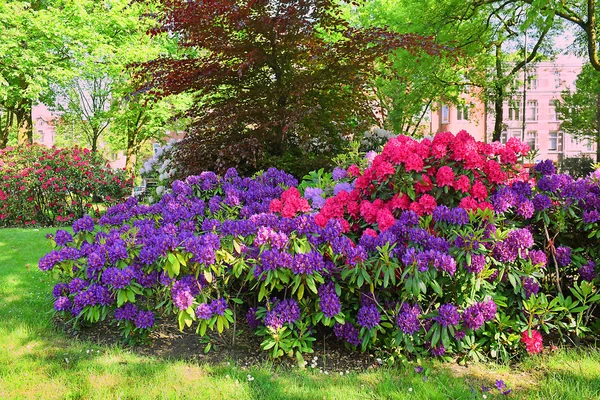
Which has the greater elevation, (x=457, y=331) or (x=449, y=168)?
(x=449, y=168)

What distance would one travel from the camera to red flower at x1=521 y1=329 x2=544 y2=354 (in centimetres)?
291

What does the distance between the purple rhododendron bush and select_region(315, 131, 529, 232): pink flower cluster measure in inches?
0.4

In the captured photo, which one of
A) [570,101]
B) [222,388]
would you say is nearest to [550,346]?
[222,388]

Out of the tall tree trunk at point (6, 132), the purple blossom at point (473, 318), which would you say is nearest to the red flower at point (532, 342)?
the purple blossom at point (473, 318)

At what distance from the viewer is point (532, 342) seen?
291 cm

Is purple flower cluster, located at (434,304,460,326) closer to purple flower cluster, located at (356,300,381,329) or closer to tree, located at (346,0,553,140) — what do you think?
purple flower cluster, located at (356,300,381,329)

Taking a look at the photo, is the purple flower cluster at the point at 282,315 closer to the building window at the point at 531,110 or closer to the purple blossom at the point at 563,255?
the purple blossom at the point at 563,255

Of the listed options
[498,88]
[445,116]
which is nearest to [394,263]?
[498,88]

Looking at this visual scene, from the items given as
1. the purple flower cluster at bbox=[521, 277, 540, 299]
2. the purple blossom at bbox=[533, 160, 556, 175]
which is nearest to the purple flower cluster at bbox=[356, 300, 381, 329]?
the purple flower cluster at bbox=[521, 277, 540, 299]

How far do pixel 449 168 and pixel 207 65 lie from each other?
3.37m

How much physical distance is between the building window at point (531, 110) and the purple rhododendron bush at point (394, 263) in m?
49.1

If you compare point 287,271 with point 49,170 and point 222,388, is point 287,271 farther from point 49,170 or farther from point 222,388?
point 49,170

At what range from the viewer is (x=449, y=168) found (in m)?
3.03

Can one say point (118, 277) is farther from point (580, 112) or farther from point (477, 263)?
point (580, 112)
